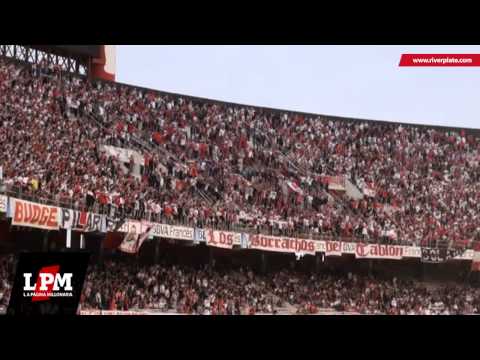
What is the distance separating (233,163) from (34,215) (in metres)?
7.45

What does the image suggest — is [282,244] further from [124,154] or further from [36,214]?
[36,214]

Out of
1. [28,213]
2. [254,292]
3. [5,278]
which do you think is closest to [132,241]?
[28,213]

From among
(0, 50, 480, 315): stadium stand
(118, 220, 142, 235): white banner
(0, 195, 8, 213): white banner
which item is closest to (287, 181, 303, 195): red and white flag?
(0, 50, 480, 315): stadium stand

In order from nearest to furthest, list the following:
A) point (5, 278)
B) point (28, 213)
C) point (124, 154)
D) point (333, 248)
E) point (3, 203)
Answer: point (3, 203)
point (5, 278)
point (28, 213)
point (124, 154)
point (333, 248)

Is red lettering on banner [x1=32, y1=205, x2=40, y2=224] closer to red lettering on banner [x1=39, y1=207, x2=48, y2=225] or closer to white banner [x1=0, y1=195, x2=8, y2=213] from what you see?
red lettering on banner [x1=39, y1=207, x2=48, y2=225]

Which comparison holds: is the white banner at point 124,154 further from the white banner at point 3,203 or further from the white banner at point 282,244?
the white banner at point 3,203

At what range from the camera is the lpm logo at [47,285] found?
13.7m

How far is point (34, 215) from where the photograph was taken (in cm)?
1877

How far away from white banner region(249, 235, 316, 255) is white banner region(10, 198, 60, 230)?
6167 mm

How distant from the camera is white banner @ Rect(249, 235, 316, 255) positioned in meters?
23.6
